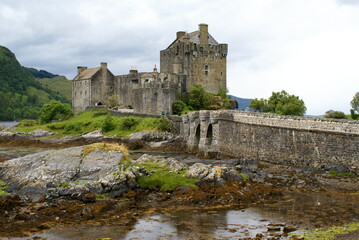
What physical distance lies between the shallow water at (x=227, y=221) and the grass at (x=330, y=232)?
2.28 feet

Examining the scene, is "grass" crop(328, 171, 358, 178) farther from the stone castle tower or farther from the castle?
the stone castle tower

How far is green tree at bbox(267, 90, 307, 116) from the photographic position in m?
53.5

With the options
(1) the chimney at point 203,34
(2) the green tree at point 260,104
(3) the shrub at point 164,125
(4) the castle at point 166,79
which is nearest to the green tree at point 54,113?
(4) the castle at point 166,79

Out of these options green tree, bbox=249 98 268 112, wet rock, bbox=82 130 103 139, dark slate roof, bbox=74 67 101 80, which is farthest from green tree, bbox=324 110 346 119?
dark slate roof, bbox=74 67 101 80

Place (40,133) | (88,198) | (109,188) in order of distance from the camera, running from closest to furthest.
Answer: (88,198)
(109,188)
(40,133)

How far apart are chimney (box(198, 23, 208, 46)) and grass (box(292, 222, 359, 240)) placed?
49.0 metres

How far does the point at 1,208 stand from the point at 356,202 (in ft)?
55.8

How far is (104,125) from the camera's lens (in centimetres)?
6059

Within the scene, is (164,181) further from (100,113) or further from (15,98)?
(15,98)

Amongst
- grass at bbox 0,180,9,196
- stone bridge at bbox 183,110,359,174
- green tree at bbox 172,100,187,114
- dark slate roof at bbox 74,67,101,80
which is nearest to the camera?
grass at bbox 0,180,9,196

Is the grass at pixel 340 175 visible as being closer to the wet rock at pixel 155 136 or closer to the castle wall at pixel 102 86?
the wet rock at pixel 155 136

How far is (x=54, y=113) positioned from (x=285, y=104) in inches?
1442

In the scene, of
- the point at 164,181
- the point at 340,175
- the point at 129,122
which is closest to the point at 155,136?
the point at 129,122

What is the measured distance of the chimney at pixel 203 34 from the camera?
218 ft
